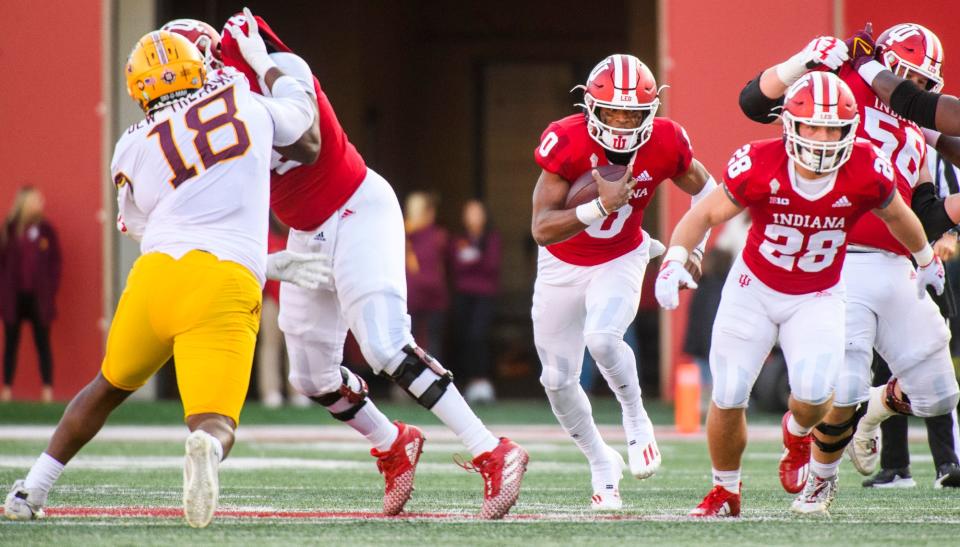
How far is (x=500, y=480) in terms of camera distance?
18.5 feet

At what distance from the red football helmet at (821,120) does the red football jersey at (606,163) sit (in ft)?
2.57

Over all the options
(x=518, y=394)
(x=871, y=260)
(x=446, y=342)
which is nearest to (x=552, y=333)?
(x=871, y=260)

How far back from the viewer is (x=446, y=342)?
1845 centimetres

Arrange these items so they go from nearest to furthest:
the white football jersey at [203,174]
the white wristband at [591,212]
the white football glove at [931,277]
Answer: the white football jersey at [203,174], the white wristband at [591,212], the white football glove at [931,277]

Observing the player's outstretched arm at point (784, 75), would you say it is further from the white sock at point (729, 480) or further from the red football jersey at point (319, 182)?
the red football jersey at point (319, 182)

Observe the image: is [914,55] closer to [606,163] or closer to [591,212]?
[606,163]

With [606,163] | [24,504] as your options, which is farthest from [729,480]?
[24,504]

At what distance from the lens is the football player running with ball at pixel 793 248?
5.73m

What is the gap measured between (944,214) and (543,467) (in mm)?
2941

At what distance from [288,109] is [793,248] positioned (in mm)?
2022

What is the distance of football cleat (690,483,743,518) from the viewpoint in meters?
5.92

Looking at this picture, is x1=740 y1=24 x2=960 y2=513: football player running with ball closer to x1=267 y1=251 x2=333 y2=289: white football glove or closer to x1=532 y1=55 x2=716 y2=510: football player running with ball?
x1=532 y1=55 x2=716 y2=510: football player running with ball

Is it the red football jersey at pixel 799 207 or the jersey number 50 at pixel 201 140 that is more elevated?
the jersey number 50 at pixel 201 140

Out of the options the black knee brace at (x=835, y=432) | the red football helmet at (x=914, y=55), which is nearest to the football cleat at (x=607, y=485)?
the black knee brace at (x=835, y=432)
